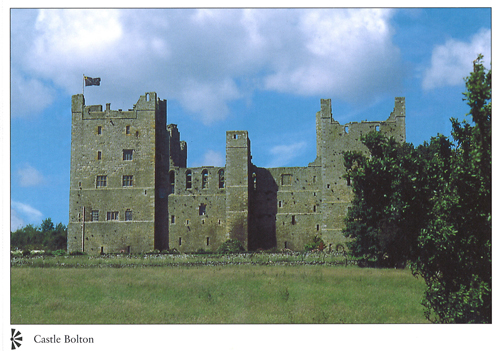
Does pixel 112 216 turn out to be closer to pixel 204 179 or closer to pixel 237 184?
pixel 204 179

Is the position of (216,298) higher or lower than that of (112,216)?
lower

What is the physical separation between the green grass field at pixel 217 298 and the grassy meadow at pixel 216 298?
36 mm

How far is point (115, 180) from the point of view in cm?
5753

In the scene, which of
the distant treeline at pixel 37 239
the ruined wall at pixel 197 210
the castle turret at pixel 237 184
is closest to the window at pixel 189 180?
the ruined wall at pixel 197 210

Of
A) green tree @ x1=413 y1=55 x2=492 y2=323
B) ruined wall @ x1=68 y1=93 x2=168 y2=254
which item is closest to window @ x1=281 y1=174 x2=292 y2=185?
ruined wall @ x1=68 y1=93 x2=168 y2=254

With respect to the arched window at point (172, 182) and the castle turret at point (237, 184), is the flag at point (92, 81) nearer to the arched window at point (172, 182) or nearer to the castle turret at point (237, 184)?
the arched window at point (172, 182)

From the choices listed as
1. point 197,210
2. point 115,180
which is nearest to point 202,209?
point 197,210

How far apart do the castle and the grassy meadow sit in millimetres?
25897

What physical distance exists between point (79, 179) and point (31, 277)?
29.4m

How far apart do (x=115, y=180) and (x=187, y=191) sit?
26.7ft

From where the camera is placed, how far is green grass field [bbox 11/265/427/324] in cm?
1859

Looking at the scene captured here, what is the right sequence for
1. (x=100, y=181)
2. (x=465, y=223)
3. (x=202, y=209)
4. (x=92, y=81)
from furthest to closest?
(x=202, y=209) < (x=100, y=181) < (x=92, y=81) < (x=465, y=223)
